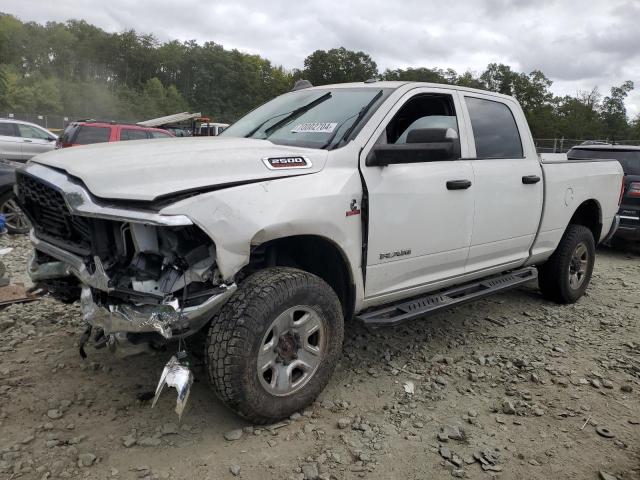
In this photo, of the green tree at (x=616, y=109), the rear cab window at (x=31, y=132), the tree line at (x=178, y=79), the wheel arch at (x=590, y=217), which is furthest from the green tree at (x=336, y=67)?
the wheel arch at (x=590, y=217)

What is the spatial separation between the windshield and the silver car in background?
40.1ft

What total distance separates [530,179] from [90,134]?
1090 cm

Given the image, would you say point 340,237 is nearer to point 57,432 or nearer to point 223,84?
point 57,432

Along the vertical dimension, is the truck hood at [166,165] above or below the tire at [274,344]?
above

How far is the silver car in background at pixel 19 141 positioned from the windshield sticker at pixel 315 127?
12.8 metres

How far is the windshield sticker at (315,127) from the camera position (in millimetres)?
3236

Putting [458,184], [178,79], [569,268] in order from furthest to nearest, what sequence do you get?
[178,79]
[569,268]
[458,184]

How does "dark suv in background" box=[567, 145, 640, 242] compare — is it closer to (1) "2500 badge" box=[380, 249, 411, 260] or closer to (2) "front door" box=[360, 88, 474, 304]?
(2) "front door" box=[360, 88, 474, 304]

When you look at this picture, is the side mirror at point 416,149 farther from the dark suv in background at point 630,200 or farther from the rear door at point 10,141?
the rear door at point 10,141

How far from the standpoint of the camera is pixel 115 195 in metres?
Answer: 2.36

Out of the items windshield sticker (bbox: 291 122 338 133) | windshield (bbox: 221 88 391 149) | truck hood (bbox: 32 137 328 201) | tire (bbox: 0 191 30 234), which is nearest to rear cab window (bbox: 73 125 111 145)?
tire (bbox: 0 191 30 234)

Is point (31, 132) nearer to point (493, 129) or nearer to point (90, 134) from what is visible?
point (90, 134)

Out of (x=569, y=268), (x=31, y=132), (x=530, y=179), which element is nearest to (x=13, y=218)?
(x=530, y=179)

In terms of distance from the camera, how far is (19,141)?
13766mm
